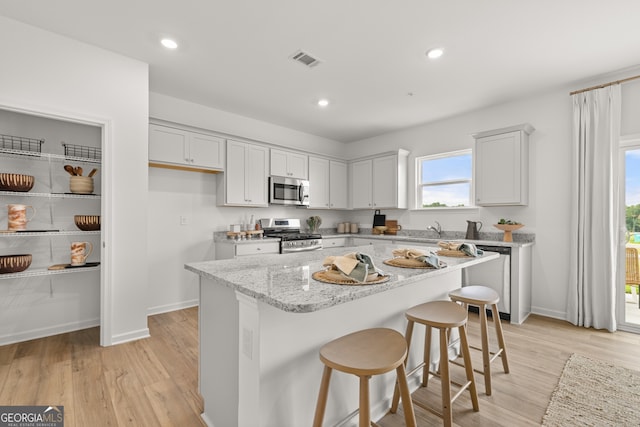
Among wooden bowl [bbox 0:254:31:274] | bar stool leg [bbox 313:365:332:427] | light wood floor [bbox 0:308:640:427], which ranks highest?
wooden bowl [bbox 0:254:31:274]

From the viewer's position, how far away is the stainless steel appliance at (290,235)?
4160 millimetres

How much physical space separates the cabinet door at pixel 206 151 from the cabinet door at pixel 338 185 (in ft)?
6.83

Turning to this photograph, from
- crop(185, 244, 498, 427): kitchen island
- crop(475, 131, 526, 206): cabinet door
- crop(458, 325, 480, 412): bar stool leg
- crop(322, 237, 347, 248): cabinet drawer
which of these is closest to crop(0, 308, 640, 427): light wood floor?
crop(458, 325, 480, 412): bar stool leg

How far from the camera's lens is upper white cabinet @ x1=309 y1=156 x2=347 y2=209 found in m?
4.98

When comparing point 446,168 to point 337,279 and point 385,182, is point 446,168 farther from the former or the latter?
point 337,279

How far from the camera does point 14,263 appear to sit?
239cm

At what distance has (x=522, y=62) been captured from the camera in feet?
9.23

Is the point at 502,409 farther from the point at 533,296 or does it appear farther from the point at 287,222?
the point at 287,222

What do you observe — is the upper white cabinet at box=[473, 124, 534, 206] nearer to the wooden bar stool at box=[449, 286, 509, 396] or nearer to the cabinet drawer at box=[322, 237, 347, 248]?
the wooden bar stool at box=[449, 286, 509, 396]

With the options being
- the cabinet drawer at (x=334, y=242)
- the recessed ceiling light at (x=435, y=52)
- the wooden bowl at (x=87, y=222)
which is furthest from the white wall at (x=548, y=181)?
the wooden bowl at (x=87, y=222)

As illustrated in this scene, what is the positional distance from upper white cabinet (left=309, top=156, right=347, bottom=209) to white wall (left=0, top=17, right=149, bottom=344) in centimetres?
265

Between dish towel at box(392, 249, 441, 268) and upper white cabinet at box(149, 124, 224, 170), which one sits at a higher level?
upper white cabinet at box(149, 124, 224, 170)

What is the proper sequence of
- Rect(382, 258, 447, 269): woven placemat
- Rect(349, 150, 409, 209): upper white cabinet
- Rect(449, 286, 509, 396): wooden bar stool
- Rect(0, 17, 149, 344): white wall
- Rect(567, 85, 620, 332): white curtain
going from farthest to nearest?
Rect(349, 150, 409, 209): upper white cabinet
Rect(567, 85, 620, 332): white curtain
Rect(0, 17, 149, 344): white wall
Rect(449, 286, 509, 396): wooden bar stool
Rect(382, 258, 447, 269): woven placemat

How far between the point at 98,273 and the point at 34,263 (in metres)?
0.51
